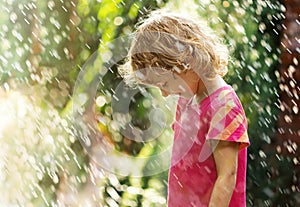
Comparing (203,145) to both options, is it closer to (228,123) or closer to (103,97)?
(228,123)

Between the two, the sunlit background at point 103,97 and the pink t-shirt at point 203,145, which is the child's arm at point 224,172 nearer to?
the pink t-shirt at point 203,145

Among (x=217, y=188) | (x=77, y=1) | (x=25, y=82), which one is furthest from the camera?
(x=25, y=82)

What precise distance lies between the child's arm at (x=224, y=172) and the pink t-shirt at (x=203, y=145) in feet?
0.05

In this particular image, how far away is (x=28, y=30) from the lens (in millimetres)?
2721

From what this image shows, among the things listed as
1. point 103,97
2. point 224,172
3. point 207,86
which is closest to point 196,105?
point 207,86

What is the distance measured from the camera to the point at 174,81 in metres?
1.55

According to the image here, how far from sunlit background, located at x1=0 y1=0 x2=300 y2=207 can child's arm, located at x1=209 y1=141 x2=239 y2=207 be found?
74cm

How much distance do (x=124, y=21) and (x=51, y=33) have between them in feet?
1.06

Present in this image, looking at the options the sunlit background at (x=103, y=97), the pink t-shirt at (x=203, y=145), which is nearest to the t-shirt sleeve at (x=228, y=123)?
the pink t-shirt at (x=203, y=145)

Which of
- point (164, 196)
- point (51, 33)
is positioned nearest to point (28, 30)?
point (51, 33)

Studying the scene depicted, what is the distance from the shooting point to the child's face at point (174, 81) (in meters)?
1.55

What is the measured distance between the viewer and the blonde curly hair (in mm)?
1540

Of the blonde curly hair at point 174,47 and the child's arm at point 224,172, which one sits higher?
the blonde curly hair at point 174,47

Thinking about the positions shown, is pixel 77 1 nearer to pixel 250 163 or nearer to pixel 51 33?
pixel 51 33
